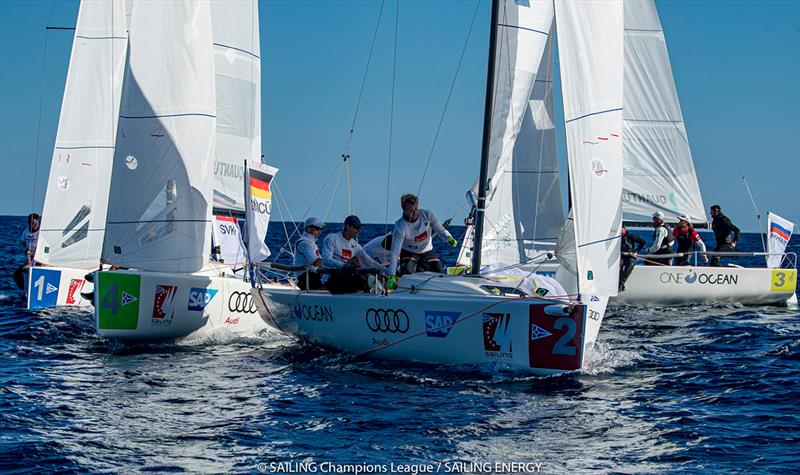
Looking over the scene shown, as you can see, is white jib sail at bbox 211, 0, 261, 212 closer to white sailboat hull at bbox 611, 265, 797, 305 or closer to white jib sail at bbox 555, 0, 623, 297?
white jib sail at bbox 555, 0, 623, 297

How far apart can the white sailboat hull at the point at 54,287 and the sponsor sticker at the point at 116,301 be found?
12.8 ft

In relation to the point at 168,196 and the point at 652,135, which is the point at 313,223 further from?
the point at 652,135

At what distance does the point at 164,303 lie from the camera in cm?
1177

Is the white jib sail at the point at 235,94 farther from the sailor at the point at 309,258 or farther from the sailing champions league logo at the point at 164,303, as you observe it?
the sailor at the point at 309,258

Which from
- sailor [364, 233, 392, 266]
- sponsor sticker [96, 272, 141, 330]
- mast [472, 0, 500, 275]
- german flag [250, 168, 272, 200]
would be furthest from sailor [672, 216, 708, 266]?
sponsor sticker [96, 272, 141, 330]

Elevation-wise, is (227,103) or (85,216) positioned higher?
(227,103)

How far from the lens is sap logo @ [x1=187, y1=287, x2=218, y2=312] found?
12.0 m

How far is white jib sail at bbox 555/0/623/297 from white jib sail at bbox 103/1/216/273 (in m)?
5.09

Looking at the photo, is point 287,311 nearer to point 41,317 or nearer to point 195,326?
point 195,326

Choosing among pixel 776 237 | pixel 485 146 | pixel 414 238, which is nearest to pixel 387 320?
pixel 414 238

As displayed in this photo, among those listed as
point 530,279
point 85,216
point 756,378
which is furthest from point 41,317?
point 756,378

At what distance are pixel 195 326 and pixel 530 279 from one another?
15.0 ft

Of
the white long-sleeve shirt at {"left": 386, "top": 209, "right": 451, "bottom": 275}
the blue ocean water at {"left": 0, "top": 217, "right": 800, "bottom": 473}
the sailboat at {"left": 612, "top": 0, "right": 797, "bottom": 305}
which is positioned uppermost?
the sailboat at {"left": 612, "top": 0, "right": 797, "bottom": 305}

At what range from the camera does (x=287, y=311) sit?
36.9 ft
